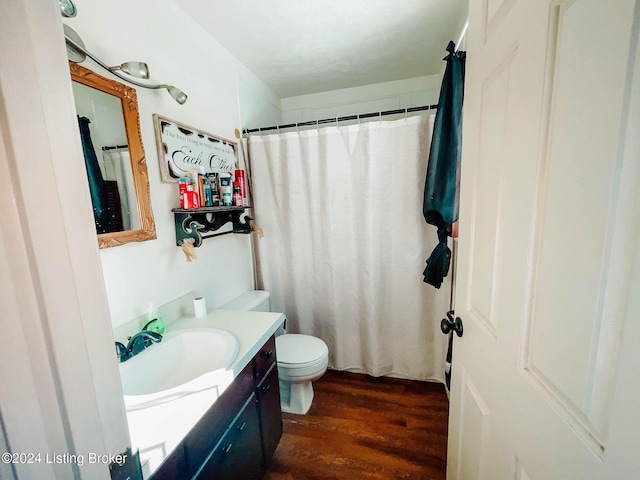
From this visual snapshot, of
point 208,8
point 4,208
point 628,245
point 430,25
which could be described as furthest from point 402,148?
point 4,208

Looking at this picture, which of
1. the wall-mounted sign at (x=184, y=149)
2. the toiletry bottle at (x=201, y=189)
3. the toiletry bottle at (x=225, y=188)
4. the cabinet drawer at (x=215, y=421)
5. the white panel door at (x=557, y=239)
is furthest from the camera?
the toiletry bottle at (x=225, y=188)

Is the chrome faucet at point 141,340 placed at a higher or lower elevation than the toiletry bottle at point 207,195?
lower

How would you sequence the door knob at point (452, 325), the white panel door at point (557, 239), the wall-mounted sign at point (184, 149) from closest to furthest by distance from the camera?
the white panel door at point (557, 239) → the door knob at point (452, 325) → the wall-mounted sign at point (184, 149)

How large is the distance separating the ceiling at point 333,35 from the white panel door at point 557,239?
96cm

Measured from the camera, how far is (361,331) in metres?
1.95

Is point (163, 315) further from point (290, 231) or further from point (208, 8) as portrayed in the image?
point (208, 8)

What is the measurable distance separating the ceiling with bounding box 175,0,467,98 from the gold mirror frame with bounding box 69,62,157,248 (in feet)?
2.21

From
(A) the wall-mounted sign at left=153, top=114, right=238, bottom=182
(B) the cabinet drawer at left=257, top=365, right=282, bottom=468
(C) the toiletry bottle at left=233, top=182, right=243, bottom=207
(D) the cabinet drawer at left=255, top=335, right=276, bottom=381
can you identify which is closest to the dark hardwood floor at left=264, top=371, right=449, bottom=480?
(B) the cabinet drawer at left=257, top=365, right=282, bottom=468

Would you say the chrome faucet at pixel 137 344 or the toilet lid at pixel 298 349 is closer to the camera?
the chrome faucet at pixel 137 344

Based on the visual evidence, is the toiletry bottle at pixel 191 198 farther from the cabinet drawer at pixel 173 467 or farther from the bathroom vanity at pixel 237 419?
the cabinet drawer at pixel 173 467

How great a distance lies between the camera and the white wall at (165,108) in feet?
3.31

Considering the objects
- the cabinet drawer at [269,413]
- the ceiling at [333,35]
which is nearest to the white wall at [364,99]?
the ceiling at [333,35]

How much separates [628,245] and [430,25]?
5.88ft

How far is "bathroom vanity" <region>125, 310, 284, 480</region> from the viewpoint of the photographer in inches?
28.0
